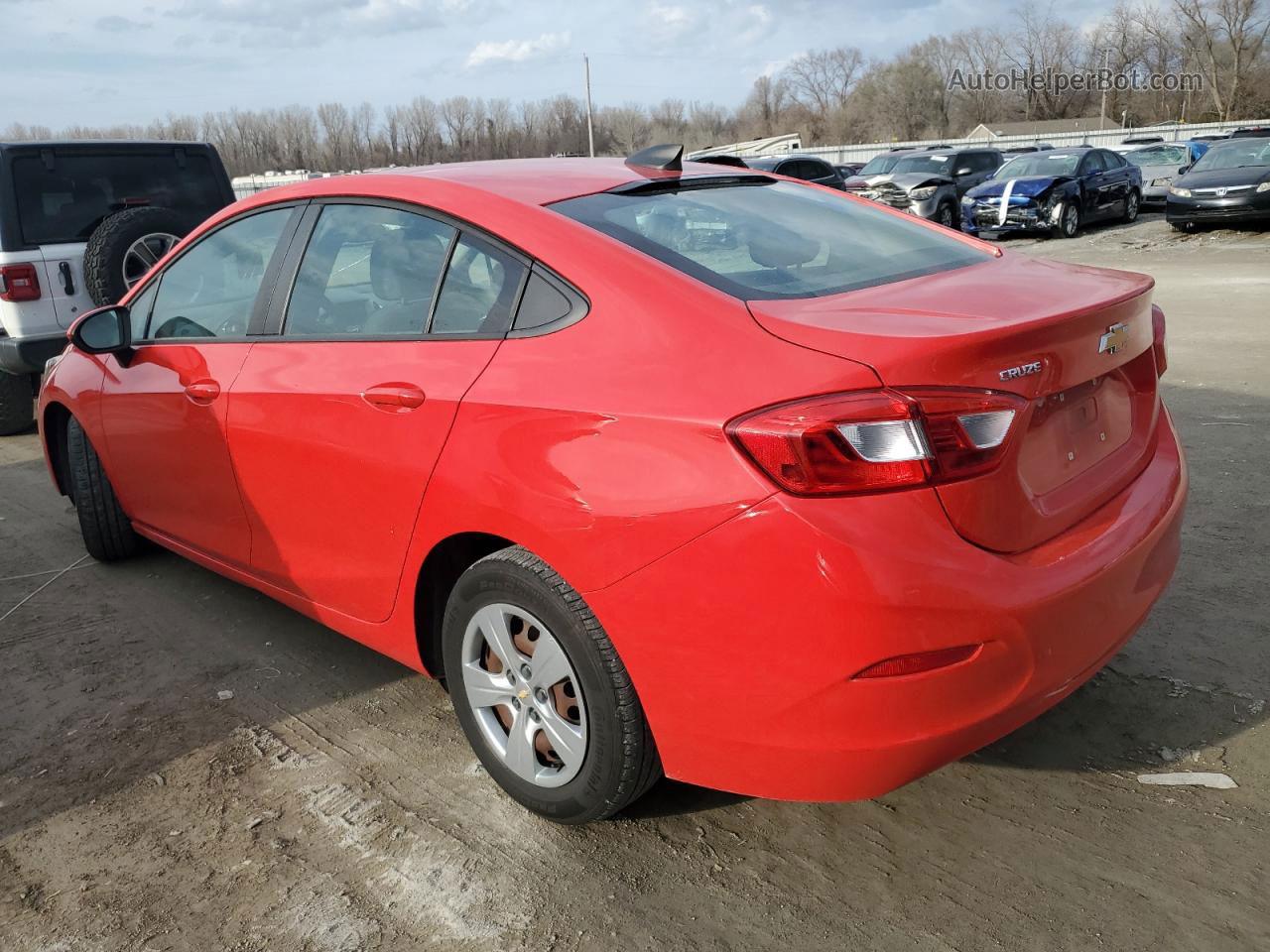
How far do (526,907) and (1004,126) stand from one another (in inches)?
3925

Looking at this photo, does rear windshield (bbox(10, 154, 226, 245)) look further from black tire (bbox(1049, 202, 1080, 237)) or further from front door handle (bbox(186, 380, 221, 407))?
black tire (bbox(1049, 202, 1080, 237))

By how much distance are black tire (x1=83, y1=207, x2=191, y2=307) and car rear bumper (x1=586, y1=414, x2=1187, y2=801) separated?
5.40 metres

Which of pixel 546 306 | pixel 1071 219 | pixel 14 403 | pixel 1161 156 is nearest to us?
pixel 546 306

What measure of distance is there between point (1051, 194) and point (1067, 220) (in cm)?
71

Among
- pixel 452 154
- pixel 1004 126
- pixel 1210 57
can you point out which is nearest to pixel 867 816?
pixel 452 154

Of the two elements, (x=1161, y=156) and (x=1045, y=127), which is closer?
(x=1161, y=156)

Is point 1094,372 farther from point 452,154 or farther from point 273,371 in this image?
point 452,154

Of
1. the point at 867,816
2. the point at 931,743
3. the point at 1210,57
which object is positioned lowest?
the point at 867,816

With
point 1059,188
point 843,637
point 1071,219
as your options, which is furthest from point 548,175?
point 1071,219

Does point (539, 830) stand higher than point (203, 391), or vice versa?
point (203, 391)

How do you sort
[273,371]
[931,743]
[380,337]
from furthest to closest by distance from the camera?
1. [273,371]
2. [380,337]
3. [931,743]

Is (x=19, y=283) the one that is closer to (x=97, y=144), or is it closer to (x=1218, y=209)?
(x=97, y=144)

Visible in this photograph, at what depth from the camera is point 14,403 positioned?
7.56 metres

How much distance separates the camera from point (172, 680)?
360 centimetres
